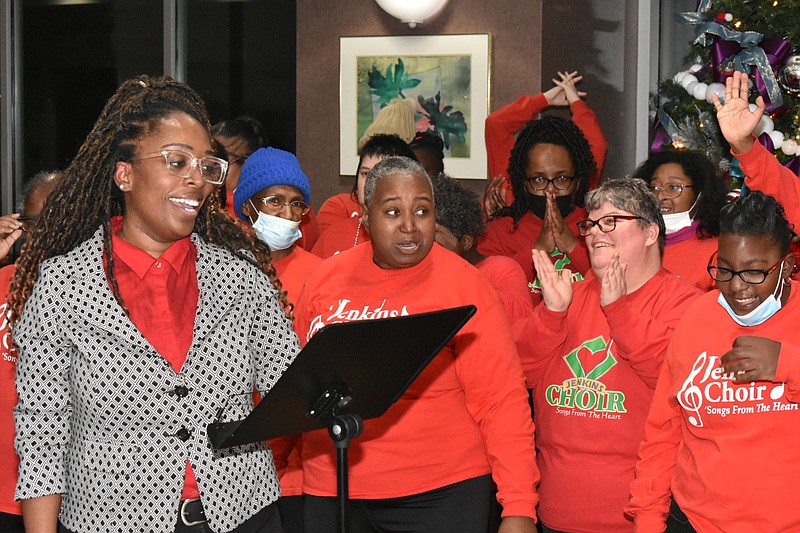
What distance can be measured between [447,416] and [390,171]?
0.72 m

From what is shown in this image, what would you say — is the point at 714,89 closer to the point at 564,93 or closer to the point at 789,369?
the point at 564,93

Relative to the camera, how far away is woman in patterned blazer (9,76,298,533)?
6.55ft

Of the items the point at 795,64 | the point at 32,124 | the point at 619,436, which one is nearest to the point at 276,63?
the point at 32,124

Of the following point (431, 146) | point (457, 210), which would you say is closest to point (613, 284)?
point (457, 210)

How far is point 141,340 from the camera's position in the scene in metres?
2.01

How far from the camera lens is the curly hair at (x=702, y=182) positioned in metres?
3.77

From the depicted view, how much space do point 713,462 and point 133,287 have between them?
152 cm

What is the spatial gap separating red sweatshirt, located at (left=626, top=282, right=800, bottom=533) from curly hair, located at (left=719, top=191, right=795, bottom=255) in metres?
0.14

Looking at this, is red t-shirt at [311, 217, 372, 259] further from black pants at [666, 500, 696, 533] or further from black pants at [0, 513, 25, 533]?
black pants at [666, 500, 696, 533]

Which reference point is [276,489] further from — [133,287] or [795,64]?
[795,64]

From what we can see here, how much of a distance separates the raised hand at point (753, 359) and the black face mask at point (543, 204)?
1794 mm

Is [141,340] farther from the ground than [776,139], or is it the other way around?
[776,139]

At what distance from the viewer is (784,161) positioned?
4.47 meters

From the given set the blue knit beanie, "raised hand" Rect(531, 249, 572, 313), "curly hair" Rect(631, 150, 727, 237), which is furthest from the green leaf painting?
"raised hand" Rect(531, 249, 572, 313)
